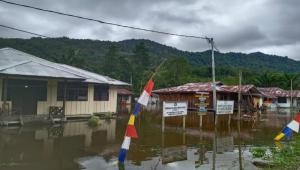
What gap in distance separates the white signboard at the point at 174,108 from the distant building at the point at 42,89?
22.1 ft

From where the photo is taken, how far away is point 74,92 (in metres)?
22.5

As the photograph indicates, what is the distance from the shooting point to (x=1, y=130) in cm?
1549

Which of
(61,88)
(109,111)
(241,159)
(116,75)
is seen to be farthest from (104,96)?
(116,75)

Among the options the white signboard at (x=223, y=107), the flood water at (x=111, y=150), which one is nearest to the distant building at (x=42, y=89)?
the flood water at (x=111, y=150)

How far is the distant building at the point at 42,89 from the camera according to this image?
1789cm

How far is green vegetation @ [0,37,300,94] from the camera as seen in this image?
59.5 metres

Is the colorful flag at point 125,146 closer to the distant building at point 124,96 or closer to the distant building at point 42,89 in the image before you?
the distant building at point 42,89

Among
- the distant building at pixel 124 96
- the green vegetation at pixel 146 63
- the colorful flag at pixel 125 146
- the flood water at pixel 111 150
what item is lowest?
the flood water at pixel 111 150

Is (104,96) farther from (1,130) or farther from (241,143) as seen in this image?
(241,143)

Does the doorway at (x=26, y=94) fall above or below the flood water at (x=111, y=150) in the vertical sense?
above

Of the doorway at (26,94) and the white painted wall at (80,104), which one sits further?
the white painted wall at (80,104)

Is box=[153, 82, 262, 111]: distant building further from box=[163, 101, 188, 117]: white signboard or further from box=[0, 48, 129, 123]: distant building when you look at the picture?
box=[163, 101, 188, 117]: white signboard

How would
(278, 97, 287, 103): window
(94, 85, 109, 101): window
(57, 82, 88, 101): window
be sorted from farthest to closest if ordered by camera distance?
(278, 97, 287, 103): window → (94, 85, 109, 101): window → (57, 82, 88, 101): window

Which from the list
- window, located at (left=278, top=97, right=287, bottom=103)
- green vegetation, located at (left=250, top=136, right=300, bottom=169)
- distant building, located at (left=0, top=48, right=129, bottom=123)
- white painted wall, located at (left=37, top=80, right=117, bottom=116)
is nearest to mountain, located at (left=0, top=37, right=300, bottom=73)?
window, located at (left=278, top=97, right=287, bottom=103)
